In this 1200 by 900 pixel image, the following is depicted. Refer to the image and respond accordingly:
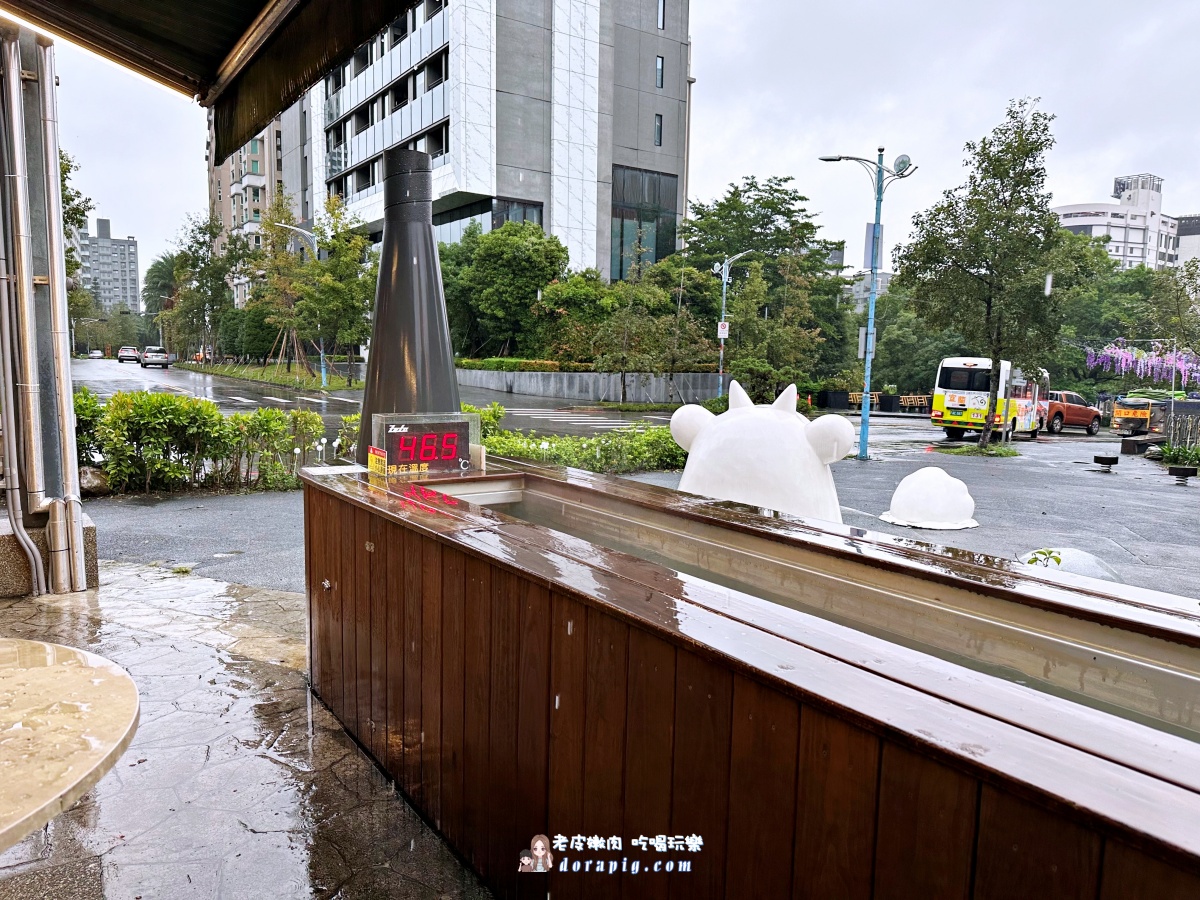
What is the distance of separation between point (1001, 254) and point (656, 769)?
21322 millimetres

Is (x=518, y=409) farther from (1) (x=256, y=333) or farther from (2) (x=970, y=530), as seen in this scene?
(1) (x=256, y=333)

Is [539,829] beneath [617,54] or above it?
beneath

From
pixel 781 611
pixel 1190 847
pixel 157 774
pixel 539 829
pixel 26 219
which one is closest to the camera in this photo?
pixel 1190 847

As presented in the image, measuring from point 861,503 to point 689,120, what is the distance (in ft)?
141

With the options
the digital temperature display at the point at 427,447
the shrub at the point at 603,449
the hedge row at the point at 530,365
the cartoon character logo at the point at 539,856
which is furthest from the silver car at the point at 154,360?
the cartoon character logo at the point at 539,856

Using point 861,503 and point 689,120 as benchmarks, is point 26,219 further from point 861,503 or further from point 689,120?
point 689,120

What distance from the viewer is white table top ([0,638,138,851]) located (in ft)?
5.49

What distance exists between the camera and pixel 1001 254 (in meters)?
19.6

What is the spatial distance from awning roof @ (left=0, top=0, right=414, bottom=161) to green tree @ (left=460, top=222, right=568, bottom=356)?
98.2ft

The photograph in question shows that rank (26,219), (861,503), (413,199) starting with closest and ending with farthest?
1. (26,219)
2. (413,199)
3. (861,503)

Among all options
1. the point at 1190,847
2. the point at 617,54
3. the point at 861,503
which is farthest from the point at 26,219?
the point at 617,54

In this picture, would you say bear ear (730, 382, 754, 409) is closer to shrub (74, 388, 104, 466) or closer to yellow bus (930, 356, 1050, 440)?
shrub (74, 388, 104, 466)

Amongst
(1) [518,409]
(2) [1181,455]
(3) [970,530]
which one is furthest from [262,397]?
(2) [1181,455]

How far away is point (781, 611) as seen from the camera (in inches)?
70.4
